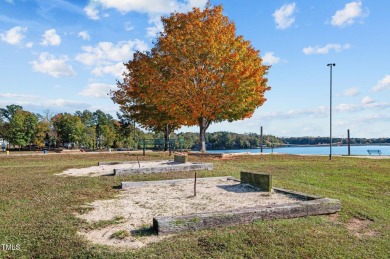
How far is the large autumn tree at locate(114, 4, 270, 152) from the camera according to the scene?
2372cm

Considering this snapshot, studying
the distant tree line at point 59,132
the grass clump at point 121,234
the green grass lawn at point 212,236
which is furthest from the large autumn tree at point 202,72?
the distant tree line at point 59,132

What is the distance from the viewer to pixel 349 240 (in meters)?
6.09

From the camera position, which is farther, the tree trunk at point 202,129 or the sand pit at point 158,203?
the tree trunk at point 202,129

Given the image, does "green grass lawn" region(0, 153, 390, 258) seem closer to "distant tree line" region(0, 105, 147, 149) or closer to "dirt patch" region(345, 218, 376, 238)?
"dirt patch" region(345, 218, 376, 238)

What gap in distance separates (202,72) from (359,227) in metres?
18.4

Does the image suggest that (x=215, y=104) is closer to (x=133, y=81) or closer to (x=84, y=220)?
(x=133, y=81)

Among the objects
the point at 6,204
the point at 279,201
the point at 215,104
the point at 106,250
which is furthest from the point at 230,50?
the point at 106,250

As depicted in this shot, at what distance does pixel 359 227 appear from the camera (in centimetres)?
695

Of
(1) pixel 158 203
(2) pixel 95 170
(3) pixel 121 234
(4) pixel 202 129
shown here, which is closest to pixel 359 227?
(1) pixel 158 203

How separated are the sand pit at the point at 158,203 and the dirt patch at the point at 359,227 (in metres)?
1.63

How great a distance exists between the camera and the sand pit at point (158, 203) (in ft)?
19.8

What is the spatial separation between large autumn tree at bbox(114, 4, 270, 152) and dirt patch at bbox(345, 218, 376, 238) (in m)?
16.4

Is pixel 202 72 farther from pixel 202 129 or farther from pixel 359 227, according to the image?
pixel 359 227

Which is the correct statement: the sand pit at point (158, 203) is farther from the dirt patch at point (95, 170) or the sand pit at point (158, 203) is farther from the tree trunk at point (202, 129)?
the tree trunk at point (202, 129)
